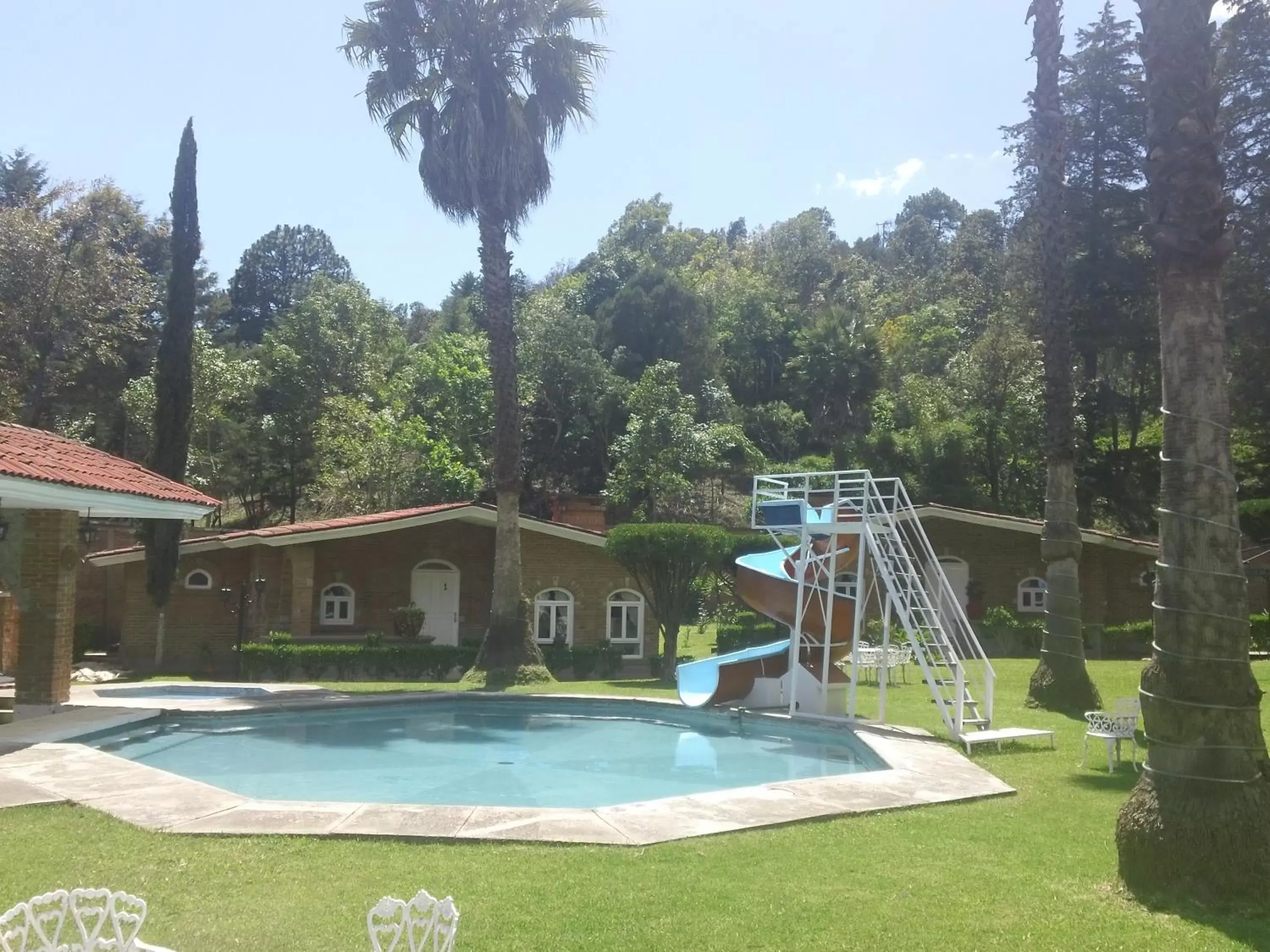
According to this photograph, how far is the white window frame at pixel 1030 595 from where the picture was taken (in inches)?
1230

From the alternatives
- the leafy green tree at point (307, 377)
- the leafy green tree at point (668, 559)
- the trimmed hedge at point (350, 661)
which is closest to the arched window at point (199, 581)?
the trimmed hedge at point (350, 661)

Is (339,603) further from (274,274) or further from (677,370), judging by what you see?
(274,274)

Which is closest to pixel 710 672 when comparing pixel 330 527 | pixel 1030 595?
pixel 330 527

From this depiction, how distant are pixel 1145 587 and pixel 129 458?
36.9 metres

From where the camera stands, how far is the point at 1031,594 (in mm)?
31500

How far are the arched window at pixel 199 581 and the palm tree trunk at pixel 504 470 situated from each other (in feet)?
Result: 31.4

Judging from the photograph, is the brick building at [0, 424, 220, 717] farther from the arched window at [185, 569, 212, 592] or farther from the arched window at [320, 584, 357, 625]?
the arched window at [320, 584, 357, 625]

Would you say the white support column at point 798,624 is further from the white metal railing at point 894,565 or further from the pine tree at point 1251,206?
the pine tree at point 1251,206

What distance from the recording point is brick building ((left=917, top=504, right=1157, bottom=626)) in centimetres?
3042

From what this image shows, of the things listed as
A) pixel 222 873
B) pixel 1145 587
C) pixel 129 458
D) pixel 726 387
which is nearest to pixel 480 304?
pixel 726 387

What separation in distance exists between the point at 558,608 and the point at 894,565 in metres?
14.3

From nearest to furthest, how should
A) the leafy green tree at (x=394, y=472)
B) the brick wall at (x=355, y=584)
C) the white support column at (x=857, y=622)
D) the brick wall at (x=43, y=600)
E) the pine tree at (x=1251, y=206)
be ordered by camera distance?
the brick wall at (x=43, y=600) < the white support column at (x=857, y=622) < the brick wall at (x=355, y=584) < the pine tree at (x=1251, y=206) < the leafy green tree at (x=394, y=472)

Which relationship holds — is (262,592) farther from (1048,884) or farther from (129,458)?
(1048,884)

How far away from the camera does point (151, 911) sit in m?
5.86
